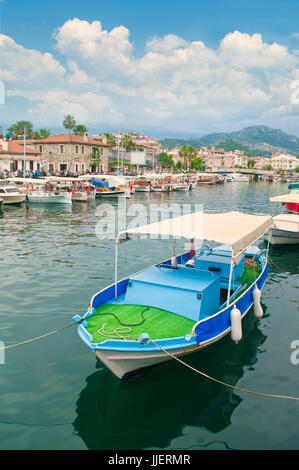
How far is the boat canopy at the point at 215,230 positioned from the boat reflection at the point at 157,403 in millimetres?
3049

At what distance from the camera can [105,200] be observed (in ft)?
158

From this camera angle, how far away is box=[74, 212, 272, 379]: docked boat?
25.0 ft

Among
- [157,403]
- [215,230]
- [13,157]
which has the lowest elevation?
[157,403]

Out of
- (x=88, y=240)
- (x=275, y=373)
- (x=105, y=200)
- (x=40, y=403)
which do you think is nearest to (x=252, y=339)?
(x=275, y=373)

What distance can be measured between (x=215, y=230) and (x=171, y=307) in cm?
274

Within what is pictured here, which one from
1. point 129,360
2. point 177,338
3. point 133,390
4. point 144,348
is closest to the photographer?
point 144,348

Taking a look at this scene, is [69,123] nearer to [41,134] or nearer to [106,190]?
[41,134]

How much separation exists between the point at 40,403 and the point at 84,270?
9198mm

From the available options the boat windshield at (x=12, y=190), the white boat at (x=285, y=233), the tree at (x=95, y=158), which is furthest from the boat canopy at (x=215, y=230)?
the tree at (x=95, y=158)

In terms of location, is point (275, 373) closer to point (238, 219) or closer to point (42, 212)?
point (238, 219)

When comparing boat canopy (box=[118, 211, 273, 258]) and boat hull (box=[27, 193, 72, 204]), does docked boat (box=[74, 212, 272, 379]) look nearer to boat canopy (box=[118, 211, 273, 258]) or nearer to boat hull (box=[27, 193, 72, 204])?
boat canopy (box=[118, 211, 273, 258])

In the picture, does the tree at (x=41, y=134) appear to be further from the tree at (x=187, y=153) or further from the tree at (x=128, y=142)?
the tree at (x=187, y=153)

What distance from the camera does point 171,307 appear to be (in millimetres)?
9312

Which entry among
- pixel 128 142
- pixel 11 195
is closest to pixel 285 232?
pixel 11 195
